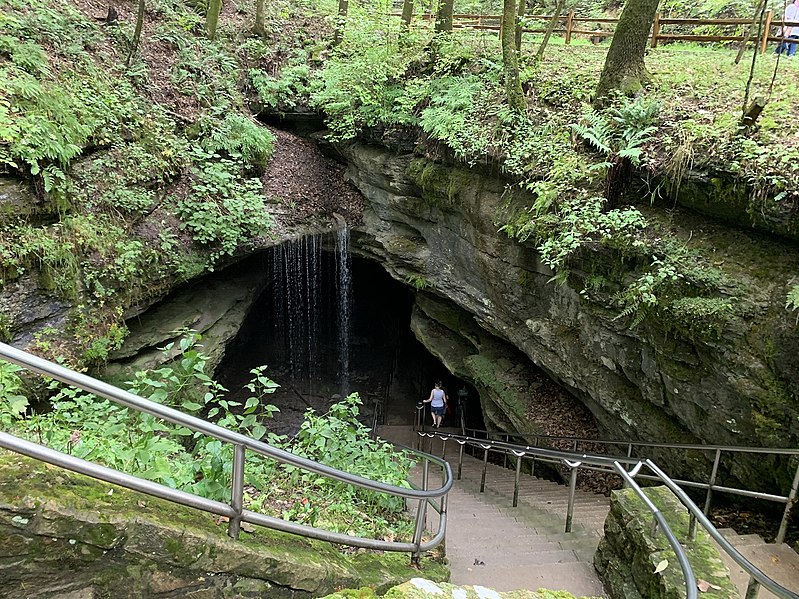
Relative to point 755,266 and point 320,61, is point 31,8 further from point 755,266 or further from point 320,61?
point 755,266

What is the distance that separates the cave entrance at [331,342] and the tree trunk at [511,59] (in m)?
6.15

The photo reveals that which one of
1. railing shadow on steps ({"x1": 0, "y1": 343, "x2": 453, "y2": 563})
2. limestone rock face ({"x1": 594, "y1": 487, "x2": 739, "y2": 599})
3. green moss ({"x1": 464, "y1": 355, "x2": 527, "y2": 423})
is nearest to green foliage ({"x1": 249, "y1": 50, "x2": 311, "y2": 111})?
green moss ({"x1": 464, "y1": 355, "x2": 527, "y2": 423})

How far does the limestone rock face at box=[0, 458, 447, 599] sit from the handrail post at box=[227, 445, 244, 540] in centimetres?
5

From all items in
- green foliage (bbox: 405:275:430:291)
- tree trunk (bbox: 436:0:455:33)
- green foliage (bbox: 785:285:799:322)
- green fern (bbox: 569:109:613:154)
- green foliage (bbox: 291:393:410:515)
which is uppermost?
tree trunk (bbox: 436:0:455:33)

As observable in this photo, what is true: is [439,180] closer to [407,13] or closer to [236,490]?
[407,13]

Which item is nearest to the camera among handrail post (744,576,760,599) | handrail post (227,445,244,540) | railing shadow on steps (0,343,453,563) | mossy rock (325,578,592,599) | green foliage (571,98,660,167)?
railing shadow on steps (0,343,453,563)

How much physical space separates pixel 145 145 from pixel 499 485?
10027 mm

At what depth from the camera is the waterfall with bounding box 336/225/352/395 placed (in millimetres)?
13409

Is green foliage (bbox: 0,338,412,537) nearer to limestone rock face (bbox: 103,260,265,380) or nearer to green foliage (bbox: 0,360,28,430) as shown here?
green foliage (bbox: 0,360,28,430)

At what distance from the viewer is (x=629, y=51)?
7832mm

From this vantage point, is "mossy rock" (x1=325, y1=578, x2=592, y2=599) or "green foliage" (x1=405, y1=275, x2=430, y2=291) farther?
"green foliage" (x1=405, y1=275, x2=430, y2=291)

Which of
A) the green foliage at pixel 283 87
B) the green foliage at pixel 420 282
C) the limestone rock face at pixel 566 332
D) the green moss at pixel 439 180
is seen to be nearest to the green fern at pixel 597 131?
the limestone rock face at pixel 566 332

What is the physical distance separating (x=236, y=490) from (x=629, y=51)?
881 cm

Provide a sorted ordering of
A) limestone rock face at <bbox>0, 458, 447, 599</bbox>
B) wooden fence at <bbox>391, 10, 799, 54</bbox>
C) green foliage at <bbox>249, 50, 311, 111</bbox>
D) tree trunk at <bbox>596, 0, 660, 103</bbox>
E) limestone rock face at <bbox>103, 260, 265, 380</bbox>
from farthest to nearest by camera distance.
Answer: green foliage at <bbox>249, 50, 311, 111</bbox> < limestone rock face at <bbox>103, 260, 265, 380</bbox> < wooden fence at <bbox>391, 10, 799, 54</bbox> < tree trunk at <bbox>596, 0, 660, 103</bbox> < limestone rock face at <bbox>0, 458, 447, 599</bbox>
